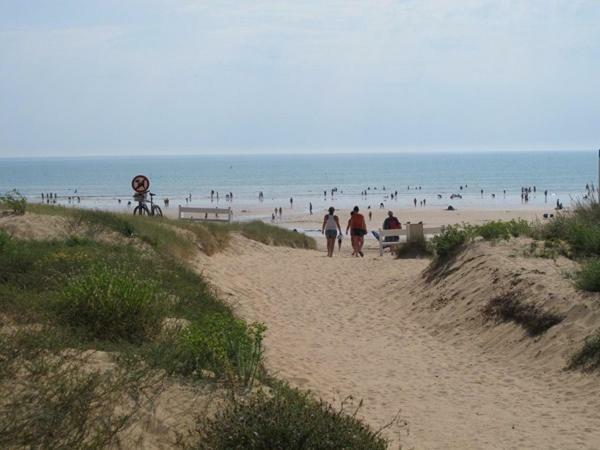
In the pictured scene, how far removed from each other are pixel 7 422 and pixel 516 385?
6.66 metres

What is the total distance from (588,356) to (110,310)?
19.4 feet

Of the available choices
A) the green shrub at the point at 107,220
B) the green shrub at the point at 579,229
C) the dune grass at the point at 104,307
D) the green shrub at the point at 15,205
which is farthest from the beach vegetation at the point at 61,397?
the green shrub at the point at 15,205

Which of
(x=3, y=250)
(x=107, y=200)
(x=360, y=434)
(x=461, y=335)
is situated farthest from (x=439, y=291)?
(x=107, y=200)

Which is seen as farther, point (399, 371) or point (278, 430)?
point (399, 371)

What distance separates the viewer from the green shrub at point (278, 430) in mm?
5871

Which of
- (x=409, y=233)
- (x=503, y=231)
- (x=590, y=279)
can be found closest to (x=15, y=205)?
(x=503, y=231)

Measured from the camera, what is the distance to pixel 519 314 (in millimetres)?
12906

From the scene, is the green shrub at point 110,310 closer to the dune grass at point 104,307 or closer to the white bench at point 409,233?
the dune grass at point 104,307

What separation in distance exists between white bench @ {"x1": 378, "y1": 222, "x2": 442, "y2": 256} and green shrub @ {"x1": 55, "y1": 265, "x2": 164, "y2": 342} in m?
15.6

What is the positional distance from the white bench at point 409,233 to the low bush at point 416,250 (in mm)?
171

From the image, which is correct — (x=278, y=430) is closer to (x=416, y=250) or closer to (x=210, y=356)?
(x=210, y=356)

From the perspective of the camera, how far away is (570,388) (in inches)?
396

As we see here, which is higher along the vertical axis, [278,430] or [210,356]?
[210,356]

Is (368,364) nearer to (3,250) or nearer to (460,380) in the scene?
(460,380)
